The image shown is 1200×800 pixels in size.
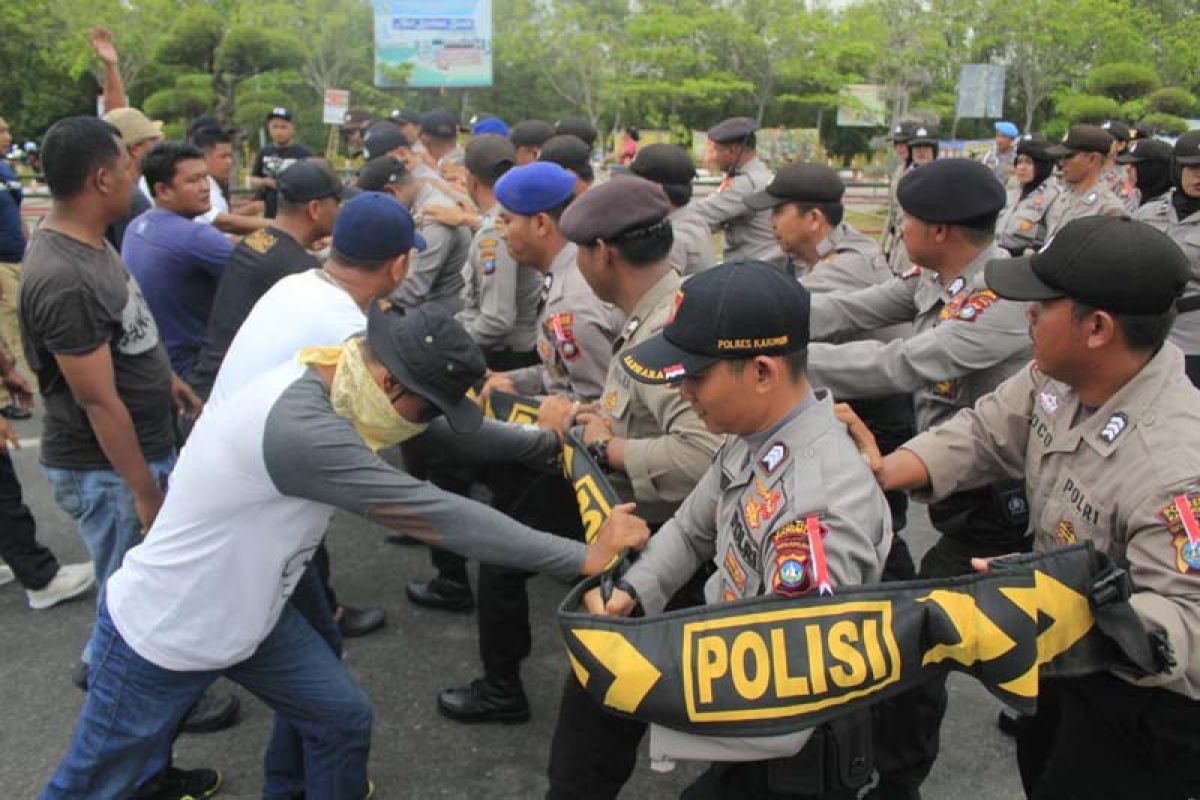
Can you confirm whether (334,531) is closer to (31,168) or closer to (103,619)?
(103,619)

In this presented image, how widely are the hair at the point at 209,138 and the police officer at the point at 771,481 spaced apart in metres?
5.53

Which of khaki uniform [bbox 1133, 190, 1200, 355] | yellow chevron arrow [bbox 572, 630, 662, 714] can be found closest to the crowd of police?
yellow chevron arrow [bbox 572, 630, 662, 714]

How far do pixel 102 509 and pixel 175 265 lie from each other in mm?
1138

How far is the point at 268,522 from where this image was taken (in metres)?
2.36

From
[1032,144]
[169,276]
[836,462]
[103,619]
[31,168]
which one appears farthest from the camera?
[31,168]

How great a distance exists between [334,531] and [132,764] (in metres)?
2.99

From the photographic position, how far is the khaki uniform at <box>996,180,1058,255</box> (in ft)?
26.7

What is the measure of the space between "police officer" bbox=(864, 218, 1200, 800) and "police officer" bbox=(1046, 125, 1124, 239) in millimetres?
6034

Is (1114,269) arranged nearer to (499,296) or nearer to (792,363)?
(792,363)

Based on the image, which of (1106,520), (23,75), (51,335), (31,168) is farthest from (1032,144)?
(23,75)

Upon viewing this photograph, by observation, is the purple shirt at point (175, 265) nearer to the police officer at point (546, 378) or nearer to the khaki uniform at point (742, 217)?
the police officer at point (546, 378)

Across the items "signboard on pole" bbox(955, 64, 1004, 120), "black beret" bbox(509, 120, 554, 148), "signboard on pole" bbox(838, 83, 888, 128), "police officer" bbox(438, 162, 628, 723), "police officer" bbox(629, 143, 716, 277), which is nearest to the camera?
"police officer" bbox(438, 162, 628, 723)

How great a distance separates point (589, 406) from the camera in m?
3.21

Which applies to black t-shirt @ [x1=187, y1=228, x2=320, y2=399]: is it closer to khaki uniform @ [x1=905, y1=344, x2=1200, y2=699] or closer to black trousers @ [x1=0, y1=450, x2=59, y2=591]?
black trousers @ [x1=0, y1=450, x2=59, y2=591]
